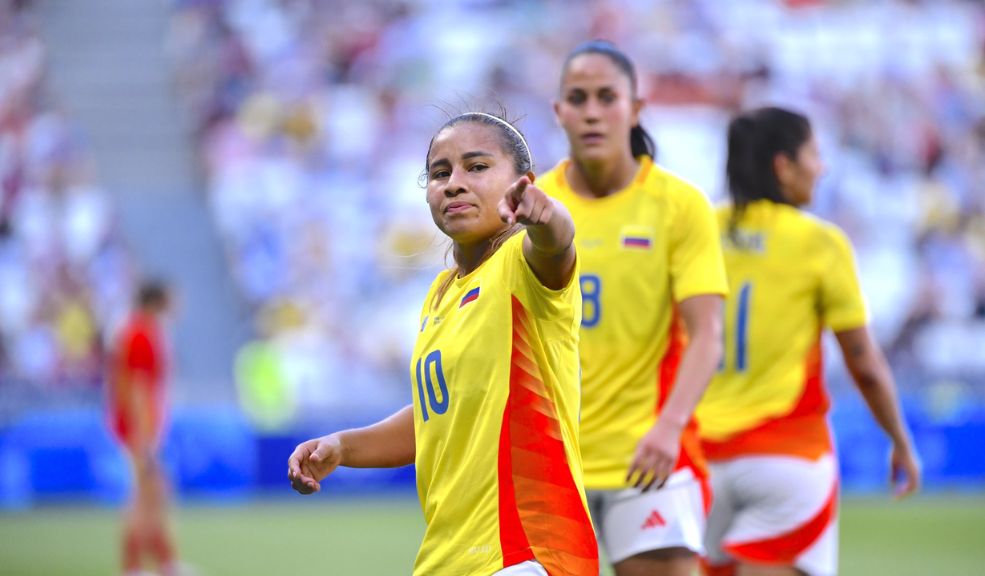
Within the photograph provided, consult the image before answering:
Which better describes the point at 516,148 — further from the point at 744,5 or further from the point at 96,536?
the point at 744,5

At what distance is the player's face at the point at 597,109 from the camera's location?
540 cm

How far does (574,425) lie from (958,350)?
51.9ft

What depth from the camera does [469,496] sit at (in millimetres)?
3920

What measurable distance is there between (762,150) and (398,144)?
48.2 feet

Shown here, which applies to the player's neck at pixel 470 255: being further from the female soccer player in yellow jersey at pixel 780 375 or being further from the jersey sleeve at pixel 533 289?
the female soccer player in yellow jersey at pixel 780 375

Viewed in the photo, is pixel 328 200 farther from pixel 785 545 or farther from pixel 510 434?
pixel 510 434

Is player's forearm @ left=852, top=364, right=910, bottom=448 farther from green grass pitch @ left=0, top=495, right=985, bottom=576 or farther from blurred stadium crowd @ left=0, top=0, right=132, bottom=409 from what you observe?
blurred stadium crowd @ left=0, top=0, right=132, bottom=409

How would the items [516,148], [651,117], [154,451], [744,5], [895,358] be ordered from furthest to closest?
[744,5] < [651,117] < [895,358] < [154,451] < [516,148]

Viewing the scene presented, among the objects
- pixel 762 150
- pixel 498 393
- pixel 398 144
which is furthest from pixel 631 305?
pixel 398 144

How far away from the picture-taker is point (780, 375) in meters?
6.07

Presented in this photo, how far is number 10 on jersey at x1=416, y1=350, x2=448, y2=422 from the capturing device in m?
4.02

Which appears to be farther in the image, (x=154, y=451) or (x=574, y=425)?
(x=154, y=451)

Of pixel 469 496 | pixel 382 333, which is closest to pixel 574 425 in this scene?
pixel 469 496

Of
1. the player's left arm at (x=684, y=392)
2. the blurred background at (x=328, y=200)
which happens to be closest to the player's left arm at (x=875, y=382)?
the player's left arm at (x=684, y=392)
